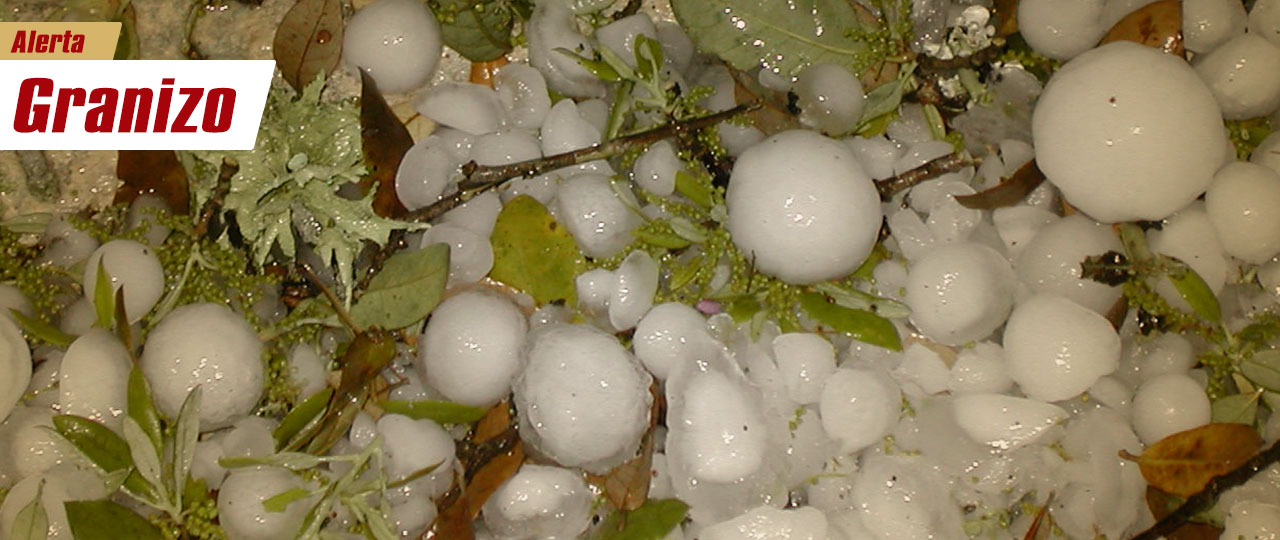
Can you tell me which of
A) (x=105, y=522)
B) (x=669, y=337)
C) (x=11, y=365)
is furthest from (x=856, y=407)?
(x=11, y=365)

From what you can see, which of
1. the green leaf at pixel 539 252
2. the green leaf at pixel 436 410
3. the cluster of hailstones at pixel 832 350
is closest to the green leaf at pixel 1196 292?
the cluster of hailstones at pixel 832 350

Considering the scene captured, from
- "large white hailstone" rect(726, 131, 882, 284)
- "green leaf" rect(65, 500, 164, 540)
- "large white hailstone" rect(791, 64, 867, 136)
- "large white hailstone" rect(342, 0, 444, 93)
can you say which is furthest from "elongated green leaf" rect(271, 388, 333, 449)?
"large white hailstone" rect(791, 64, 867, 136)

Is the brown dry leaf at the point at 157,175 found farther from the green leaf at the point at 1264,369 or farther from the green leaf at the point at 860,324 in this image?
the green leaf at the point at 1264,369

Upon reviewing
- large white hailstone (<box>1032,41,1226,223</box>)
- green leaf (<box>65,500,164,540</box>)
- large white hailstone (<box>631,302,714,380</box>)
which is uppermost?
large white hailstone (<box>1032,41,1226,223</box>)

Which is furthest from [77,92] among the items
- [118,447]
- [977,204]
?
[977,204]

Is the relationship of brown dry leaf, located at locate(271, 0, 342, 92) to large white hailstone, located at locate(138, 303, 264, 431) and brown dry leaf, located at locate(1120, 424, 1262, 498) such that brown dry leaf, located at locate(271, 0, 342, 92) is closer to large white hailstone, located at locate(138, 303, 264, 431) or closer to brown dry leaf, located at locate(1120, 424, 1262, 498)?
large white hailstone, located at locate(138, 303, 264, 431)

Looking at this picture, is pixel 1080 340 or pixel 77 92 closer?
pixel 1080 340

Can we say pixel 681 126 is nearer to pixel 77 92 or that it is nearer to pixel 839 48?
pixel 839 48
